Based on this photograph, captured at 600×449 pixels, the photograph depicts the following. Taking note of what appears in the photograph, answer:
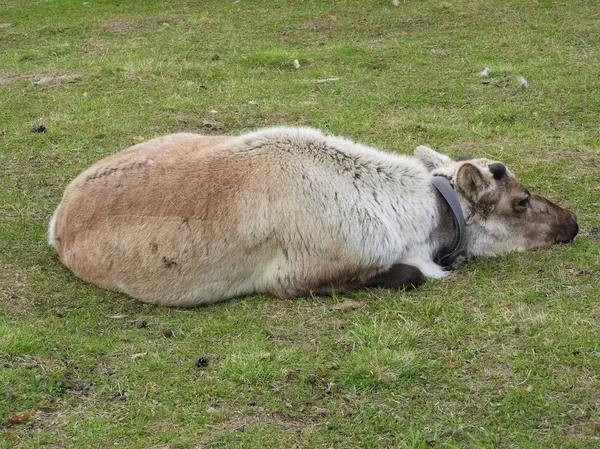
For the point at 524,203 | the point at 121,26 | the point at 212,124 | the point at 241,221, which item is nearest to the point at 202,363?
the point at 241,221

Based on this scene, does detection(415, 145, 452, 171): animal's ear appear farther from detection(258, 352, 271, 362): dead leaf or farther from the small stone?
the small stone

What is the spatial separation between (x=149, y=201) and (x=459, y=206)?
2264 mm

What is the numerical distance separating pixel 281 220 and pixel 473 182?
4.93 ft

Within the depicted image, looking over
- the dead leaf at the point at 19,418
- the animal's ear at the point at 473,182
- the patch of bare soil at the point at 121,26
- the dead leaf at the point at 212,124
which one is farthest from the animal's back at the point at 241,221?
the patch of bare soil at the point at 121,26

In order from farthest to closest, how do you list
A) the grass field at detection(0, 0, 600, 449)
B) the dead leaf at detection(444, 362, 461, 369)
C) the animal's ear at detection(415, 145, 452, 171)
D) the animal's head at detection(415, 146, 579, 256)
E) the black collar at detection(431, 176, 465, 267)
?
1. the animal's ear at detection(415, 145, 452, 171)
2. the animal's head at detection(415, 146, 579, 256)
3. the black collar at detection(431, 176, 465, 267)
4. the dead leaf at detection(444, 362, 461, 369)
5. the grass field at detection(0, 0, 600, 449)

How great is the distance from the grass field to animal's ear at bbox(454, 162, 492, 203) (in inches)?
21.9

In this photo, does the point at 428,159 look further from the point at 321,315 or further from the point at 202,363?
the point at 202,363

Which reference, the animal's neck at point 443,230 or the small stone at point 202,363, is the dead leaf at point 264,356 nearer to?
the small stone at point 202,363

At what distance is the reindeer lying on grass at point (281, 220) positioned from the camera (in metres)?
5.86

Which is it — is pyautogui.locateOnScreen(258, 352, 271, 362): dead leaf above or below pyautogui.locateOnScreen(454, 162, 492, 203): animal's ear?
below

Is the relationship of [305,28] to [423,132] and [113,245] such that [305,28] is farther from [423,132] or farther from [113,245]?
[113,245]

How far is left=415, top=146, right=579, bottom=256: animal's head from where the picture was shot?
6.34 meters

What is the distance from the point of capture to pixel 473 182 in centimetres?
627

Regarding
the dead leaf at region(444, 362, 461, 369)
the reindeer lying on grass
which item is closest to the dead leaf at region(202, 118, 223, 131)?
the reindeer lying on grass
